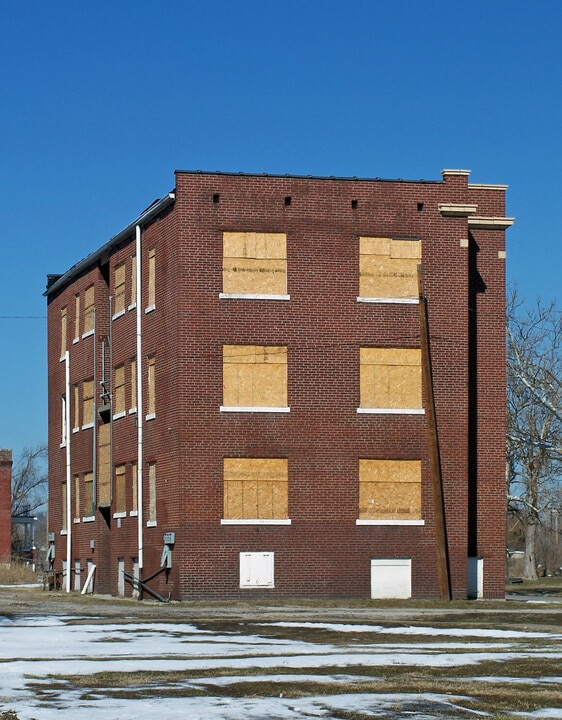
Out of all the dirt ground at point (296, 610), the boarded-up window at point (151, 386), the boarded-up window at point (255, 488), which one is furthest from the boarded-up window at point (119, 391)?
the boarded-up window at point (255, 488)

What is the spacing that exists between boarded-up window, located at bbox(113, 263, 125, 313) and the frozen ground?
19.0 m

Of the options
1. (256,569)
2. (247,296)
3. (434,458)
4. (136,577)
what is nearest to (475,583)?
(434,458)

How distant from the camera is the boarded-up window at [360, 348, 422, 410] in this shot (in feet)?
133

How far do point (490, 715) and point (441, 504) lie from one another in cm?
2546

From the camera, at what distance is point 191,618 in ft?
100

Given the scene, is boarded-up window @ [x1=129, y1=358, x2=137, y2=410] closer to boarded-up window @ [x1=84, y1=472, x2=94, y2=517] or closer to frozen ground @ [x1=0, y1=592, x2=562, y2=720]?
boarded-up window @ [x1=84, y1=472, x2=94, y2=517]

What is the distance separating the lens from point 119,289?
4669 centimetres

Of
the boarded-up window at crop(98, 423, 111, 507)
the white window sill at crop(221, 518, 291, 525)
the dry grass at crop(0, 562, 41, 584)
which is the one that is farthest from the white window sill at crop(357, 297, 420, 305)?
the dry grass at crop(0, 562, 41, 584)

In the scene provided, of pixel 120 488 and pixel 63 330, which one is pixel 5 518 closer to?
pixel 63 330

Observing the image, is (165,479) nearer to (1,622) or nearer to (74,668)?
(1,622)

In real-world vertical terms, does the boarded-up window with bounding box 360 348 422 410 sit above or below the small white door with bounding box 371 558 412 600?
above

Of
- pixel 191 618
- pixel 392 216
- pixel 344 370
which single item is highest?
pixel 392 216

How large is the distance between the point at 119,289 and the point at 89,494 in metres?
8.59

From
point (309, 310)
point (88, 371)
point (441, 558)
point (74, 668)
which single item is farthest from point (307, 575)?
point (74, 668)
